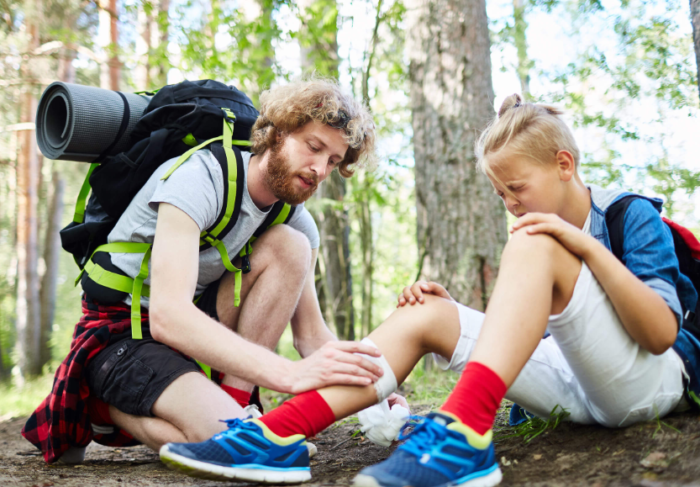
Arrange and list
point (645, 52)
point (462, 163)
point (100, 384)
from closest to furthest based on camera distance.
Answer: point (100, 384) → point (462, 163) → point (645, 52)

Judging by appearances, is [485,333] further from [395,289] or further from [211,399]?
[395,289]

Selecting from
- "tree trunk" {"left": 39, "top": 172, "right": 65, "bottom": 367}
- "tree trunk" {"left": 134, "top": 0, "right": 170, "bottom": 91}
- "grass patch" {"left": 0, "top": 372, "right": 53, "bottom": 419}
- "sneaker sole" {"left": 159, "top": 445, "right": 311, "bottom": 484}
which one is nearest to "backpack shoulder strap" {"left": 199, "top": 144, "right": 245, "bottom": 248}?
"sneaker sole" {"left": 159, "top": 445, "right": 311, "bottom": 484}

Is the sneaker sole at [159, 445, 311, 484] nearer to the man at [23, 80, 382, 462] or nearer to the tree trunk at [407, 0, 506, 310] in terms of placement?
the man at [23, 80, 382, 462]

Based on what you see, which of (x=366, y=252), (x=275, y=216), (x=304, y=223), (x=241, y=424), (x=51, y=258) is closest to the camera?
(x=241, y=424)

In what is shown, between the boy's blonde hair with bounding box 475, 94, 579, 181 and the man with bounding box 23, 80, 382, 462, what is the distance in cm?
80

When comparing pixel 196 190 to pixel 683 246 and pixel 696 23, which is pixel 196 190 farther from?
pixel 696 23

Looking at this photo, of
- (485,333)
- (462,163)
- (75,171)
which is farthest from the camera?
(75,171)

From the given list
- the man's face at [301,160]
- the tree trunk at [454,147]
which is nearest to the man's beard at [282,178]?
the man's face at [301,160]

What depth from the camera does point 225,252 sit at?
2.26 meters

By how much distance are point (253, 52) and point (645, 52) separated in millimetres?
3751

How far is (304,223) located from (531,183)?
4.38ft

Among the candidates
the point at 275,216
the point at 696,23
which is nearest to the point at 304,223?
the point at 275,216

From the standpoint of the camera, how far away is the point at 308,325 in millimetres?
2688

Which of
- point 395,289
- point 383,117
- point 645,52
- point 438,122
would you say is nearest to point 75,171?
point 383,117
